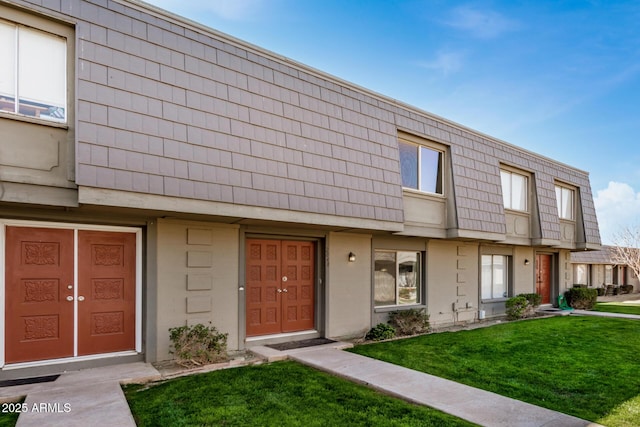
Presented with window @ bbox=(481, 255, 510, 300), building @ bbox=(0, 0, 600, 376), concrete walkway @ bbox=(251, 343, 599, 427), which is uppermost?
building @ bbox=(0, 0, 600, 376)

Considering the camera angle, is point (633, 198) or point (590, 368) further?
point (633, 198)

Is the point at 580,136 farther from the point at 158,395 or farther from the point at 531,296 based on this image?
the point at 158,395

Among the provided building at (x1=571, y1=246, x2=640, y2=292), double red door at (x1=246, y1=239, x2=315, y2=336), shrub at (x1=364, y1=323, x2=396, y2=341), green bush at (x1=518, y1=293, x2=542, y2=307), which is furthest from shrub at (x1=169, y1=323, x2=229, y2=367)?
building at (x1=571, y1=246, x2=640, y2=292)

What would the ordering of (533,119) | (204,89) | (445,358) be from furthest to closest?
1. (533,119)
2. (445,358)
3. (204,89)

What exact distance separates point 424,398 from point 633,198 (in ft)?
124

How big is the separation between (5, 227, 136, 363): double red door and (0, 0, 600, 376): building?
0.02 m

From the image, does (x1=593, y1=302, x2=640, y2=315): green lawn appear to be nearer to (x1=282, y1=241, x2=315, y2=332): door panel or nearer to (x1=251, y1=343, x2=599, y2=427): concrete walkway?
(x1=282, y1=241, x2=315, y2=332): door panel

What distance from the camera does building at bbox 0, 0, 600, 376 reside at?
5746 millimetres

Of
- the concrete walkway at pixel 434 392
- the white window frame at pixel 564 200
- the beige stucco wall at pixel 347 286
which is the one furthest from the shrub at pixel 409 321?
the white window frame at pixel 564 200

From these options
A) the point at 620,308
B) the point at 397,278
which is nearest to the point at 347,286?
the point at 397,278

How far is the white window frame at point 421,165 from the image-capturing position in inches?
412

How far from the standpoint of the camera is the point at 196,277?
7402 mm

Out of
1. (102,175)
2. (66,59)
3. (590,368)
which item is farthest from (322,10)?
(590,368)

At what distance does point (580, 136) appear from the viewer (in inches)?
987
